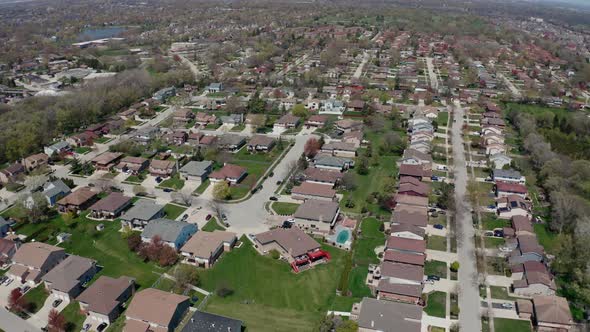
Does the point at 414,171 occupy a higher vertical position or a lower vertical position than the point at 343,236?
higher

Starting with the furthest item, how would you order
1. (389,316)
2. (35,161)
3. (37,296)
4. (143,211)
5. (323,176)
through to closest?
(35,161)
(323,176)
(143,211)
(37,296)
(389,316)

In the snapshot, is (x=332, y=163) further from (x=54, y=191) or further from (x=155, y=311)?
(x=54, y=191)

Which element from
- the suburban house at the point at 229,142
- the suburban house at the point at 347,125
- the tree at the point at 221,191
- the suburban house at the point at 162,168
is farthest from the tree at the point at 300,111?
the tree at the point at 221,191

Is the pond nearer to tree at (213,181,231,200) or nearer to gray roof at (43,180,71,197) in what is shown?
gray roof at (43,180,71,197)

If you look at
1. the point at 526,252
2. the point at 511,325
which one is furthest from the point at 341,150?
the point at 511,325

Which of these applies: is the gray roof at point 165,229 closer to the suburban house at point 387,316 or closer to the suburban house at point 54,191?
the suburban house at point 54,191

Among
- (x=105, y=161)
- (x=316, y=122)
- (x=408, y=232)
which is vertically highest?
(x=408, y=232)

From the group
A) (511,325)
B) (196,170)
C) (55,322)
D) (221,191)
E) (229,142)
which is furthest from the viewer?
(229,142)

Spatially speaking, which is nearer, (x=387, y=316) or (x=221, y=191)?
(x=387, y=316)

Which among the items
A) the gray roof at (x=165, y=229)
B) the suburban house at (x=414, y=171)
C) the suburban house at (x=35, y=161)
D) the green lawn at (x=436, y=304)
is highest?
the suburban house at (x=414, y=171)
